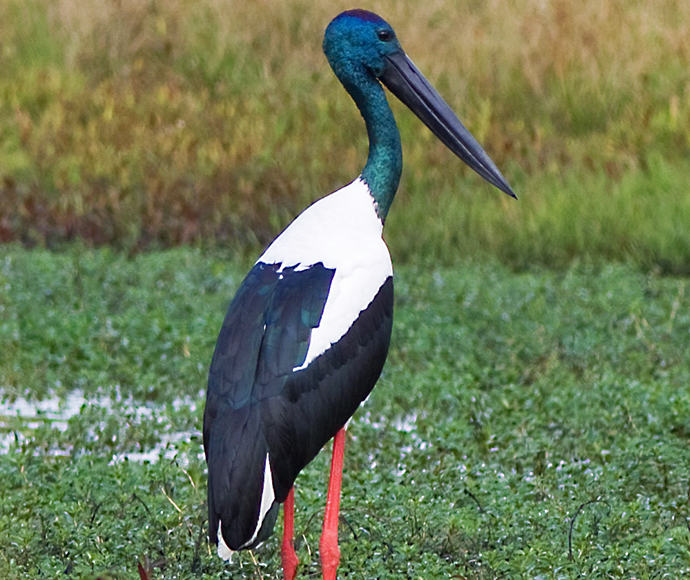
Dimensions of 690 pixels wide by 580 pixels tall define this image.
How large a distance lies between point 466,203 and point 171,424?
4461 mm

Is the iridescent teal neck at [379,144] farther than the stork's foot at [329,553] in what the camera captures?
Yes

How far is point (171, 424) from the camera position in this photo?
5.68 metres

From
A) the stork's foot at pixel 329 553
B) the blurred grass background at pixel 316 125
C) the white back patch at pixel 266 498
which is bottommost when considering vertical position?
the blurred grass background at pixel 316 125

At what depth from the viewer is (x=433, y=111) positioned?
4.57 m

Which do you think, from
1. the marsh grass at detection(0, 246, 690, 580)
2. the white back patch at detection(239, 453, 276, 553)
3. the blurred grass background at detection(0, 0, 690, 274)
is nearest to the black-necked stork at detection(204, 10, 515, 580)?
the white back patch at detection(239, 453, 276, 553)

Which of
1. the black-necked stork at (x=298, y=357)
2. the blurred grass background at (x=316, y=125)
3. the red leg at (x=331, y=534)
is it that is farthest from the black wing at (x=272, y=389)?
the blurred grass background at (x=316, y=125)

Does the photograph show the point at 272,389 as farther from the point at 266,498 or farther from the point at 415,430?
the point at 415,430

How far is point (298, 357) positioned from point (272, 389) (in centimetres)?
12

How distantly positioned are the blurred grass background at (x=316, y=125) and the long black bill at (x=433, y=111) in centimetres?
424

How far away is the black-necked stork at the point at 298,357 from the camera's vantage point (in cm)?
353

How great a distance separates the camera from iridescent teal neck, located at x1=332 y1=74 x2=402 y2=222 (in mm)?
4180

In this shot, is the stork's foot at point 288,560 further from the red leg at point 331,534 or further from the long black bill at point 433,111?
the long black bill at point 433,111

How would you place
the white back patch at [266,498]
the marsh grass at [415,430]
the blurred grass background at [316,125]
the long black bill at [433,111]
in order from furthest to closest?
the blurred grass background at [316,125] → the long black bill at [433,111] → the marsh grass at [415,430] → the white back patch at [266,498]

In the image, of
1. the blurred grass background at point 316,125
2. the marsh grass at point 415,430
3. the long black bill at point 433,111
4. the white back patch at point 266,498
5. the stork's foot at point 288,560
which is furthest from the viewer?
the blurred grass background at point 316,125
